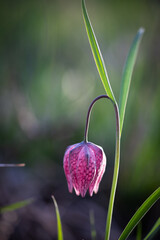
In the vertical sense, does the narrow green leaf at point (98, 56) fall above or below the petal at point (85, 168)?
above

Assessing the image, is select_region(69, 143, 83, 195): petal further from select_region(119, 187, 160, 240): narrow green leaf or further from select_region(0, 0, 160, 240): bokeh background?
select_region(0, 0, 160, 240): bokeh background

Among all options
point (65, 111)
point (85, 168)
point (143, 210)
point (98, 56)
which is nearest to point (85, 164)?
point (85, 168)

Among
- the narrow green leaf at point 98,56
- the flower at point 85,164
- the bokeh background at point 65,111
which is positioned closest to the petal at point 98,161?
the flower at point 85,164

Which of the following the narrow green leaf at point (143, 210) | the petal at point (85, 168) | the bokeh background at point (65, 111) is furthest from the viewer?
the bokeh background at point (65, 111)

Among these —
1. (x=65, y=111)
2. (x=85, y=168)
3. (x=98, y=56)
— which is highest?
(x=98, y=56)

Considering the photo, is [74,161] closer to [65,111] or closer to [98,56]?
[98,56]

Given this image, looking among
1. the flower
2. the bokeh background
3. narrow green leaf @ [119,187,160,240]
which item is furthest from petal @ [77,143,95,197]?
the bokeh background

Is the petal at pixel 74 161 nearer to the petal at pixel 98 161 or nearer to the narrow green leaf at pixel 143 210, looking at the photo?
the petal at pixel 98 161

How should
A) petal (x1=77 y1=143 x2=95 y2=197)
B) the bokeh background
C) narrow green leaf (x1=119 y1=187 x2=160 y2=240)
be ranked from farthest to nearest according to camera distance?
the bokeh background, petal (x1=77 y1=143 x2=95 y2=197), narrow green leaf (x1=119 y1=187 x2=160 y2=240)
